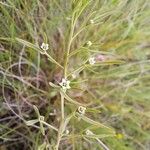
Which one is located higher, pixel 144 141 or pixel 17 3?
pixel 17 3

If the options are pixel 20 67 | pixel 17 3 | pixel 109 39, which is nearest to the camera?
pixel 17 3

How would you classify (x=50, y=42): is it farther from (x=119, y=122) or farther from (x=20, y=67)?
(x=119, y=122)

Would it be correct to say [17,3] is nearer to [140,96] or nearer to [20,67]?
[20,67]

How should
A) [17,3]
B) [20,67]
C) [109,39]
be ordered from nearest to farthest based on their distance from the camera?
[17,3], [20,67], [109,39]

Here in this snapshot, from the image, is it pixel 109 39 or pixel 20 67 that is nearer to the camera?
pixel 20 67

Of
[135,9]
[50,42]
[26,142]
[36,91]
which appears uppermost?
[135,9]

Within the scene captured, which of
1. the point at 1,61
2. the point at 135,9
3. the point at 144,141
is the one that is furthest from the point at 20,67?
the point at 144,141

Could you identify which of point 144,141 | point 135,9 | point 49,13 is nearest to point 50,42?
point 49,13
